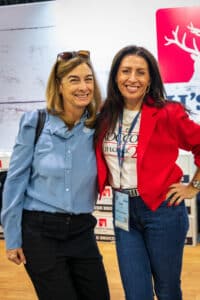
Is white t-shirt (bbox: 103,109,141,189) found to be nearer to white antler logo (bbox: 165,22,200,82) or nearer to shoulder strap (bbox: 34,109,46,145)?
shoulder strap (bbox: 34,109,46,145)

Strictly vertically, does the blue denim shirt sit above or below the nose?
below

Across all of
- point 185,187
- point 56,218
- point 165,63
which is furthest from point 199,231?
point 56,218

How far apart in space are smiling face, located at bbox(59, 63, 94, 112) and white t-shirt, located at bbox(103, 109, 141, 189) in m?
0.18

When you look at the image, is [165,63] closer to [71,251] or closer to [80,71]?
[80,71]

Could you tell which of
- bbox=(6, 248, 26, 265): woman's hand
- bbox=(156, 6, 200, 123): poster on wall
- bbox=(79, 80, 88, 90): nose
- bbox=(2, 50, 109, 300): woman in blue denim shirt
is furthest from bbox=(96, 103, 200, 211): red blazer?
bbox=(156, 6, 200, 123): poster on wall

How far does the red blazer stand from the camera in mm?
1540

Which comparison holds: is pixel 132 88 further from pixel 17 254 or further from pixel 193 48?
pixel 193 48

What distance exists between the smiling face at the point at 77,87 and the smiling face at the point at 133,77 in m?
0.15

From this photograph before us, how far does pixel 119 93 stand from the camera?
1.69 m

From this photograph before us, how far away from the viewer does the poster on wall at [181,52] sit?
3426 millimetres

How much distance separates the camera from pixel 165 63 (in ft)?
11.6

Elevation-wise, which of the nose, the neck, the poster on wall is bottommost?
the neck

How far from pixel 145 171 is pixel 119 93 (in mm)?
384

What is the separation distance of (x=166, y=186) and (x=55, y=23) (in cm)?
262
